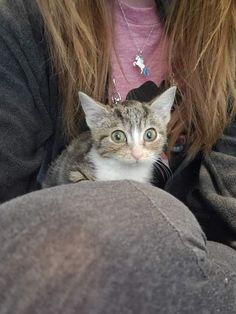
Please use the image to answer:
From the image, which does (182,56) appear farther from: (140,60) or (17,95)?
(17,95)

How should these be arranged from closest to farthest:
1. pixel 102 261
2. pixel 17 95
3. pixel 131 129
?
pixel 102 261 → pixel 17 95 → pixel 131 129

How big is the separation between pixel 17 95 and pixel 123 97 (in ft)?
0.95

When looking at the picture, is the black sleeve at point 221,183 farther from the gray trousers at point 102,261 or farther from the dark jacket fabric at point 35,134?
the gray trousers at point 102,261

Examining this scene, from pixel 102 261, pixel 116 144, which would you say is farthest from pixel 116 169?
pixel 102 261

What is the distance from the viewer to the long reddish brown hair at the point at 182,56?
126 centimetres

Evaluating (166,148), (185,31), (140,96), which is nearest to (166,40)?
(185,31)

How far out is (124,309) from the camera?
0.72 metres

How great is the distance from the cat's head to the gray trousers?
0.52m

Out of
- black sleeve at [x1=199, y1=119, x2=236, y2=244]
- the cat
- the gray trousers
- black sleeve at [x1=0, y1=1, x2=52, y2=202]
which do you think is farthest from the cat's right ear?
the gray trousers

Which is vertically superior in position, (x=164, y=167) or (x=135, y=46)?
(x=135, y=46)

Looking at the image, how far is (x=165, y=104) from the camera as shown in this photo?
133 centimetres

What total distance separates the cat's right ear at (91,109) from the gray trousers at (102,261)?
0.48m

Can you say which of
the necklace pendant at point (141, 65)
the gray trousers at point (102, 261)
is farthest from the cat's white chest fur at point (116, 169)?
the gray trousers at point (102, 261)

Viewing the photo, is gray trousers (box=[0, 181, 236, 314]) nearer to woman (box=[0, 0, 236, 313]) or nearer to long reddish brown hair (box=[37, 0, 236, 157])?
woman (box=[0, 0, 236, 313])
